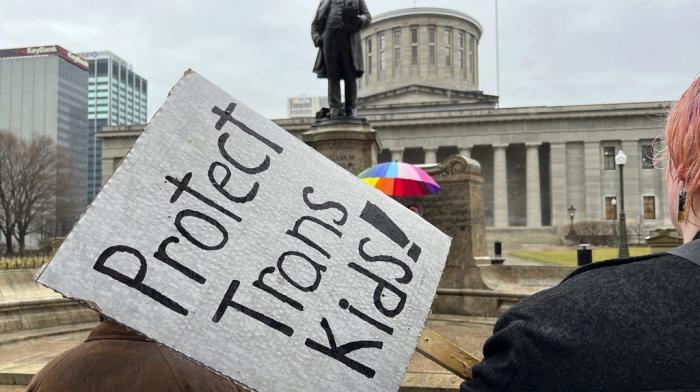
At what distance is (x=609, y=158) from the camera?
60969 millimetres

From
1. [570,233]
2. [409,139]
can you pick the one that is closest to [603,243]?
[570,233]

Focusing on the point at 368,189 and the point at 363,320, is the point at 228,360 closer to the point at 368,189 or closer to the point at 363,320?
the point at 363,320

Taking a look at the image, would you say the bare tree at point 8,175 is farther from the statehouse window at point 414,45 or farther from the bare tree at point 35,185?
the statehouse window at point 414,45

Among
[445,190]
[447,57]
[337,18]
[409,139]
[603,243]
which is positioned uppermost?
[447,57]

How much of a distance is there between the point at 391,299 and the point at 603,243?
161 feet

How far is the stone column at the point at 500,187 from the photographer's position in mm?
60562

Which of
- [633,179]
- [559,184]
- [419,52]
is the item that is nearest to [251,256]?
[559,184]

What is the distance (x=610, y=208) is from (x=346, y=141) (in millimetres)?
56723

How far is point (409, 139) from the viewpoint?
60.6m

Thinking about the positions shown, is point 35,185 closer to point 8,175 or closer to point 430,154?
point 8,175

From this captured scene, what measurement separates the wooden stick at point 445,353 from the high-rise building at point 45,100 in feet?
321

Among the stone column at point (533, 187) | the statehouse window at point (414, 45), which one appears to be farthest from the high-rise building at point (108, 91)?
the stone column at point (533, 187)

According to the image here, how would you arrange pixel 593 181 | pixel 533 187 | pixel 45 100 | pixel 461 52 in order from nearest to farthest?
pixel 593 181, pixel 533 187, pixel 461 52, pixel 45 100

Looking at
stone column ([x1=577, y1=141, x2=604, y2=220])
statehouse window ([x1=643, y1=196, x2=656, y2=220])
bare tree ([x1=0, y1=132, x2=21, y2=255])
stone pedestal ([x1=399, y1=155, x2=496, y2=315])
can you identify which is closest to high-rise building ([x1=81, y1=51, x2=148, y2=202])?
bare tree ([x1=0, y1=132, x2=21, y2=255])
